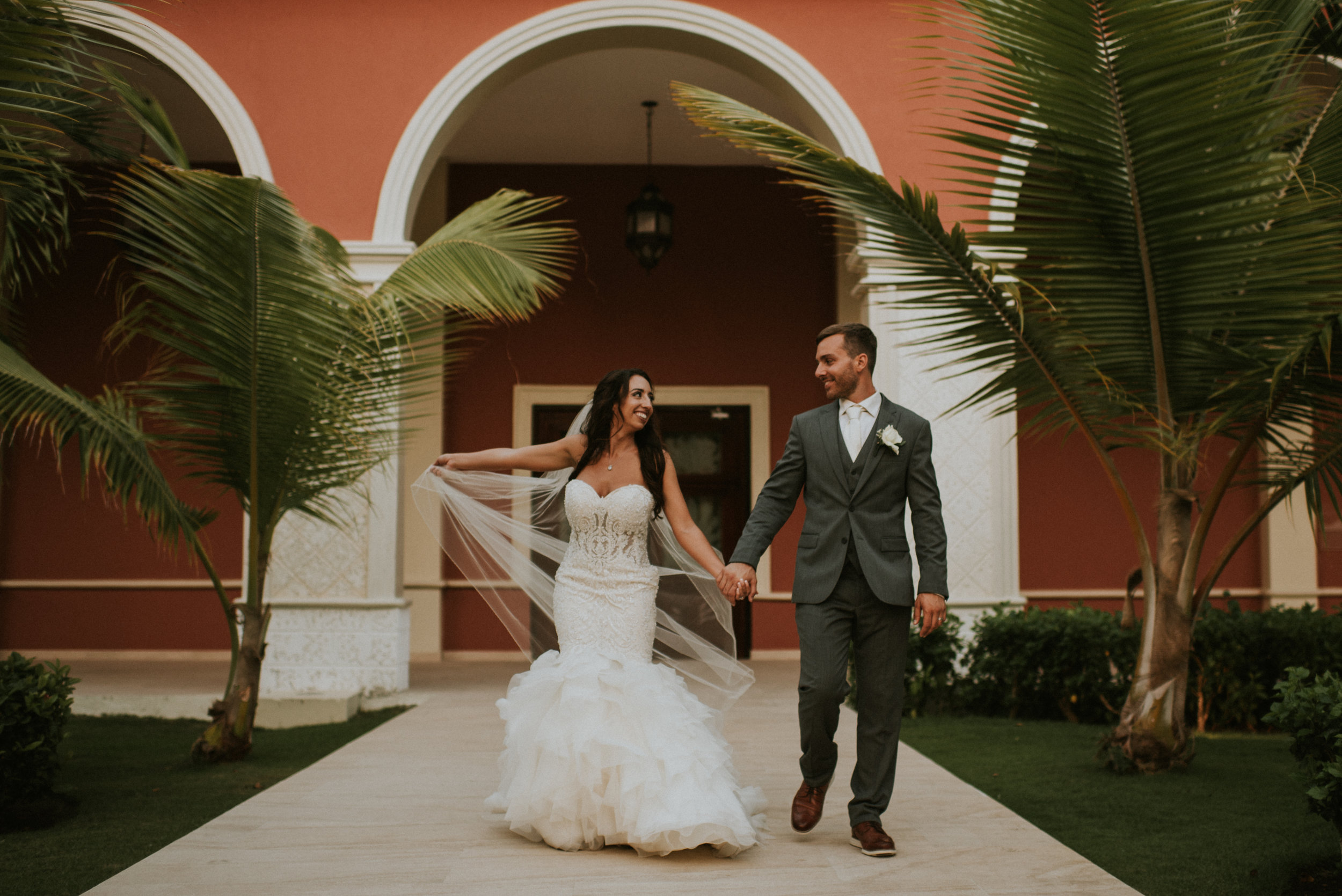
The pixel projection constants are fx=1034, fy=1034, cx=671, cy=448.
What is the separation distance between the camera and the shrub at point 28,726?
4.41 m

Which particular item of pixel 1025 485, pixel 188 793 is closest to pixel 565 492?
pixel 188 793

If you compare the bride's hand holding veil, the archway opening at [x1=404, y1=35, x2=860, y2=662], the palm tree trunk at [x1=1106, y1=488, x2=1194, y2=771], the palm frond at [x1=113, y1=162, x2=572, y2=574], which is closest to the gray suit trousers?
the bride's hand holding veil

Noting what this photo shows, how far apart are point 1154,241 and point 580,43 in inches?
217

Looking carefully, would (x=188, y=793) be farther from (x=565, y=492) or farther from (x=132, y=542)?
(x=132, y=542)

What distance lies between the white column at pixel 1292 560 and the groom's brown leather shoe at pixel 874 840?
333 inches

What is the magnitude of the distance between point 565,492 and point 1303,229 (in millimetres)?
3248

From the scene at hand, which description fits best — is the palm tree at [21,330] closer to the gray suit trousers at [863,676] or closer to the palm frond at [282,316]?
the palm frond at [282,316]

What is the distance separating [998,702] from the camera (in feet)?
24.8

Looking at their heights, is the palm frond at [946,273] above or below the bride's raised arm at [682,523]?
above

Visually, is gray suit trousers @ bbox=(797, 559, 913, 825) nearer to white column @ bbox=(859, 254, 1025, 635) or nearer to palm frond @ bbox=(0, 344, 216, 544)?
palm frond @ bbox=(0, 344, 216, 544)

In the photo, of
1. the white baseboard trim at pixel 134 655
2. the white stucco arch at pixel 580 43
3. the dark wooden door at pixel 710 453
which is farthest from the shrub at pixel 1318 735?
the white baseboard trim at pixel 134 655

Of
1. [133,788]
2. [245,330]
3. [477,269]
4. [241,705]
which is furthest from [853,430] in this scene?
[133,788]

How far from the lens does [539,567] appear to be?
4961 millimetres

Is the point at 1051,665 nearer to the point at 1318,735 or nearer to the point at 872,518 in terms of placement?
the point at 1318,735
